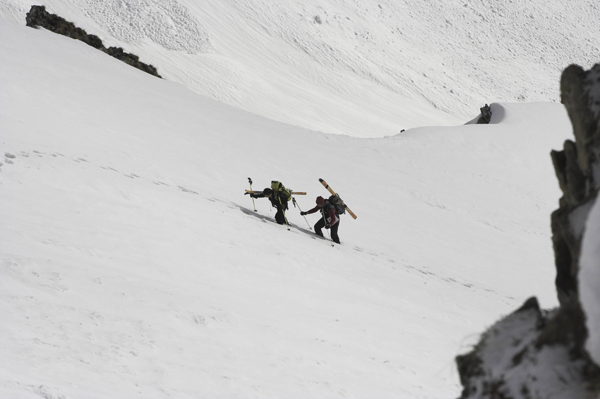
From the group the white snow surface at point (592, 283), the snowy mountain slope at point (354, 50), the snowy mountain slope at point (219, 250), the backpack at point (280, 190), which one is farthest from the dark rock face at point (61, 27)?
the white snow surface at point (592, 283)

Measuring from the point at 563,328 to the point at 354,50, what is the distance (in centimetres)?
5420

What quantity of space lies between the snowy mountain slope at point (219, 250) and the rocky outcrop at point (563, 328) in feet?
0.66

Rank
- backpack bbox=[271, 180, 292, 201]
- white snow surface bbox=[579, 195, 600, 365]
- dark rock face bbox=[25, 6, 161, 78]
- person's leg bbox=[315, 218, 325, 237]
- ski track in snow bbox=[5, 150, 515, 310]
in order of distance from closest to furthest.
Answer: white snow surface bbox=[579, 195, 600, 365] < ski track in snow bbox=[5, 150, 515, 310] < backpack bbox=[271, 180, 292, 201] < person's leg bbox=[315, 218, 325, 237] < dark rock face bbox=[25, 6, 161, 78]

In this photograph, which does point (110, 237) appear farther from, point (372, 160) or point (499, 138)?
point (499, 138)

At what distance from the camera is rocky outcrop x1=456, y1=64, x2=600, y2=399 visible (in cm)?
229

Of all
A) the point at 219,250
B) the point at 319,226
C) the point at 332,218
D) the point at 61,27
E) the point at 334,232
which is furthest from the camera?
the point at 61,27

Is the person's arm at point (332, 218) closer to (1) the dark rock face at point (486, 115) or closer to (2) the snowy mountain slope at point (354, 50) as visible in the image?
(1) the dark rock face at point (486, 115)

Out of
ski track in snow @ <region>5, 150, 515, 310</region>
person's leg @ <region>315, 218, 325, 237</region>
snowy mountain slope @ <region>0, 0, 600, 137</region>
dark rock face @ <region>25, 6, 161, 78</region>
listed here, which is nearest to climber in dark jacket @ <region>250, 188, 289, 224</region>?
ski track in snow @ <region>5, 150, 515, 310</region>

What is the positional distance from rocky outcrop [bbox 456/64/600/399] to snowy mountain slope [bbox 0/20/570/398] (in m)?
0.20

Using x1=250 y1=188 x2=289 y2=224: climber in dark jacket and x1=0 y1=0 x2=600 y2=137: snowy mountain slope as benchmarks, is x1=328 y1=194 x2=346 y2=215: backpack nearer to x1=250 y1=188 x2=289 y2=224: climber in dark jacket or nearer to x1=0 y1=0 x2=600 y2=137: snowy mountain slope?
x1=250 y1=188 x2=289 y2=224: climber in dark jacket

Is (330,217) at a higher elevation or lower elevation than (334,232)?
higher

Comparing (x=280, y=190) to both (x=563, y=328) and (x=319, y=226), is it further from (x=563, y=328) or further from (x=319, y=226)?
(x=563, y=328)

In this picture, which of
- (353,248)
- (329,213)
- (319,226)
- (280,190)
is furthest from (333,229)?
(280,190)

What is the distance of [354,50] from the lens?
54.7m
